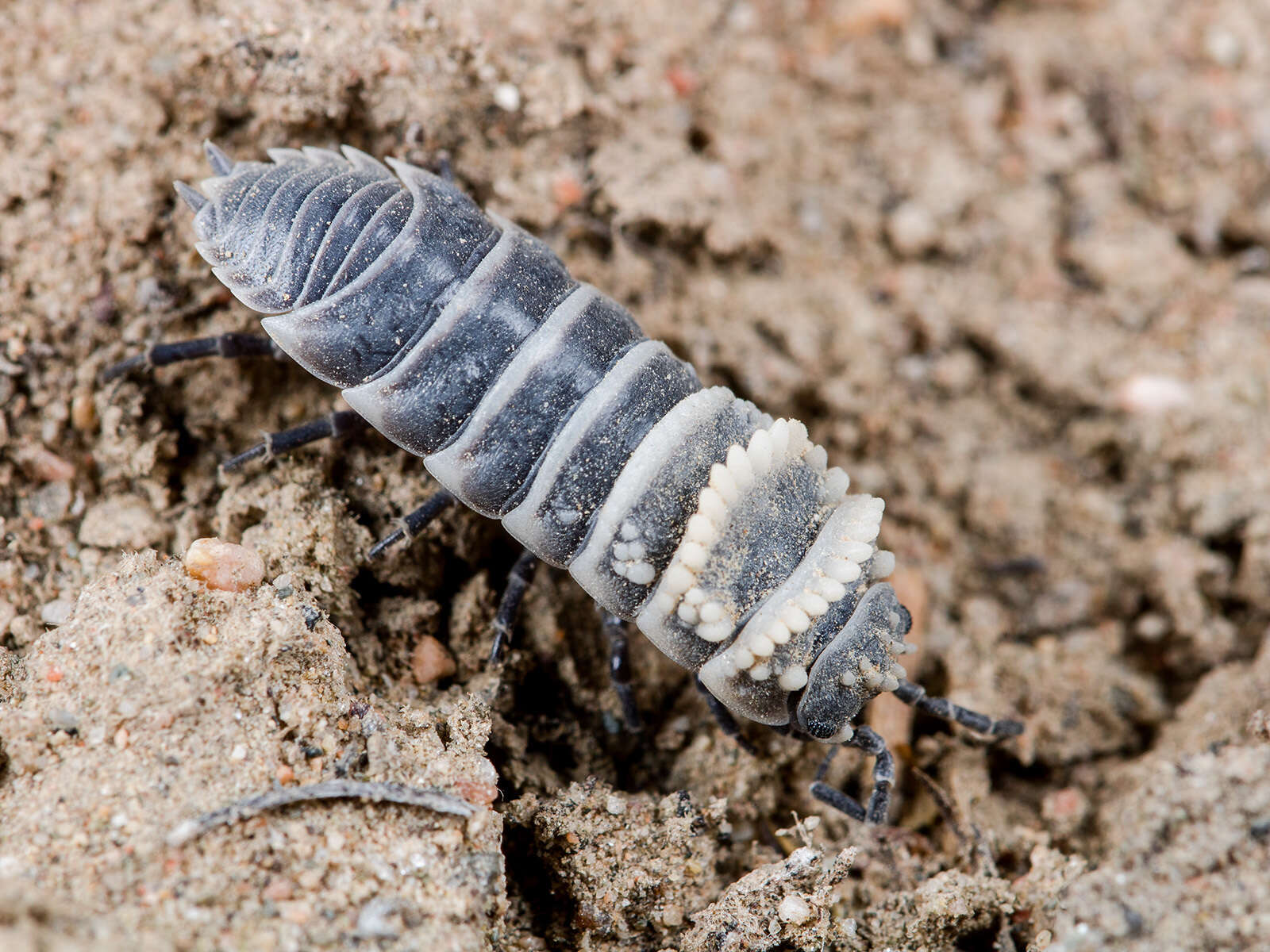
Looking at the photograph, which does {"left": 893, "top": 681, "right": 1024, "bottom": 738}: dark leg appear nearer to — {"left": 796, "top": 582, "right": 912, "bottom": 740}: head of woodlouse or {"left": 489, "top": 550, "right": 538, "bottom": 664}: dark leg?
{"left": 796, "top": 582, "right": 912, "bottom": 740}: head of woodlouse

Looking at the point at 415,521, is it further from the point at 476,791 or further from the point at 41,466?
the point at 41,466

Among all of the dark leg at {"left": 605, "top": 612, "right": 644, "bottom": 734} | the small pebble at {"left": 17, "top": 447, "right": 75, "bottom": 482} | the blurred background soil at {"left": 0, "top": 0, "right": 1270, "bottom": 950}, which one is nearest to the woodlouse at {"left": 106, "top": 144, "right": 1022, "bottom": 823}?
the dark leg at {"left": 605, "top": 612, "right": 644, "bottom": 734}

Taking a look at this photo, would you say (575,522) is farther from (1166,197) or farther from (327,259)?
(1166,197)

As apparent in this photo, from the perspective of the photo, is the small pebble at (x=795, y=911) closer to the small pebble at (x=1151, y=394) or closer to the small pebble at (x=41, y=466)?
the small pebble at (x=1151, y=394)

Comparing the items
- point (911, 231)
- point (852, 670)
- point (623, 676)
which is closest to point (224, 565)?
point (623, 676)

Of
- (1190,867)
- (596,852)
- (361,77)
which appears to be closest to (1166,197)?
(1190,867)

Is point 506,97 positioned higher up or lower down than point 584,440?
higher up
